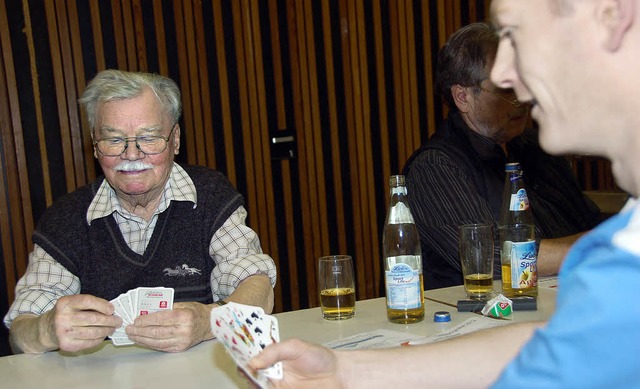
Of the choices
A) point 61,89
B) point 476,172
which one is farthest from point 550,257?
point 61,89

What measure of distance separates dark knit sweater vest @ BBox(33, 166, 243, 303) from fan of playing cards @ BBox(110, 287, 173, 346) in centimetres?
52

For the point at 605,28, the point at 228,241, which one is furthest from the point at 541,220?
the point at 605,28

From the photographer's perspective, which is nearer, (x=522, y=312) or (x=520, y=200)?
(x=522, y=312)

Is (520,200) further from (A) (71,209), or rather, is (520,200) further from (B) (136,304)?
→ (A) (71,209)

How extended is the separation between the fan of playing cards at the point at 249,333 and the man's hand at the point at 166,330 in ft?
1.62

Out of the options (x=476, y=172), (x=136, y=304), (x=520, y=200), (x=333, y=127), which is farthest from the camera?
(x=333, y=127)

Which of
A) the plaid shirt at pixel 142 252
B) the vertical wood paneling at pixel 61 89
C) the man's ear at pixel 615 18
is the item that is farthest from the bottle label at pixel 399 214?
the vertical wood paneling at pixel 61 89

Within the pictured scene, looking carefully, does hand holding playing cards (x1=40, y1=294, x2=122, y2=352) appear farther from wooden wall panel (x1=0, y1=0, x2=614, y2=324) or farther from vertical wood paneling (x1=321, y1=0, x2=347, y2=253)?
vertical wood paneling (x1=321, y1=0, x2=347, y2=253)

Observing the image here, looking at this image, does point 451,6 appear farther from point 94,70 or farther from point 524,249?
point 524,249

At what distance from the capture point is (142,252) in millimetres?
2479

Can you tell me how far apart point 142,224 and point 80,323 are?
0.72m

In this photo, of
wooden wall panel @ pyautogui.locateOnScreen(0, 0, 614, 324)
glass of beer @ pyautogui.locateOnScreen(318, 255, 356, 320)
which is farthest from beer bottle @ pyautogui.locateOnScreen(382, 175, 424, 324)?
wooden wall panel @ pyautogui.locateOnScreen(0, 0, 614, 324)

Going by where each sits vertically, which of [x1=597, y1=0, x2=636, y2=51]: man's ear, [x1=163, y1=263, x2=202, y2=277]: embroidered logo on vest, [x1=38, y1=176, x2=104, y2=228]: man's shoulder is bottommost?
[x1=163, y1=263, x2=202, y2=277]: embroidered logo on vest

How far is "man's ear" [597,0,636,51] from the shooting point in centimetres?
83
